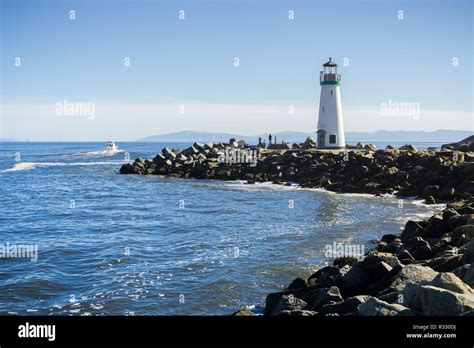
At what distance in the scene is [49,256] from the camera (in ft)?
56.3

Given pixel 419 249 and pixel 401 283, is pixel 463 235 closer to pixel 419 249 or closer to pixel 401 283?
pixel 419 249

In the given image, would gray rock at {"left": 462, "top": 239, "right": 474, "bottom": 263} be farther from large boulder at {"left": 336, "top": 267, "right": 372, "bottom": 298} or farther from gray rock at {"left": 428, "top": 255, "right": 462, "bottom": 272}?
large boulder at {"left": 336, "top": 267, "right": 372, "bottom": 298}

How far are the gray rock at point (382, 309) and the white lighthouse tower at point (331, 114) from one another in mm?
43232

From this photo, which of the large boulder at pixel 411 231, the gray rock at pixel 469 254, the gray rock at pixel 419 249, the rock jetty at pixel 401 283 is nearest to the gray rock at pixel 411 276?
the rock jetty at pixel 401 283

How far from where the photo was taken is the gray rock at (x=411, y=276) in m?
9.34

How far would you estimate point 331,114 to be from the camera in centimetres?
5003

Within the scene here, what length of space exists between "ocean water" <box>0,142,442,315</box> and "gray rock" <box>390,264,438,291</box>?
380cm

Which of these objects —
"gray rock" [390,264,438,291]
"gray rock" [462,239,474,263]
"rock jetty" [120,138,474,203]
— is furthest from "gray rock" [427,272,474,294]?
"rock jetty" [120,138,474,203]

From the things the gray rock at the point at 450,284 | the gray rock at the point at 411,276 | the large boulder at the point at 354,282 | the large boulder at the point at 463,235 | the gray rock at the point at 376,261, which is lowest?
the large boulder at the point at 354,282

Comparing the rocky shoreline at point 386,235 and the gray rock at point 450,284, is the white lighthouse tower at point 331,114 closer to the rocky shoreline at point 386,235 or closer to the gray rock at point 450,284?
the rocky shoreline at point 386,235

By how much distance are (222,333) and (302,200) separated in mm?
26316

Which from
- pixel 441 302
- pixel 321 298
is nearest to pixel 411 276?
pixel 321 298

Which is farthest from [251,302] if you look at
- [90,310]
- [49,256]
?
[49,256]

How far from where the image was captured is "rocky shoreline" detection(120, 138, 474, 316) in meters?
7.92
